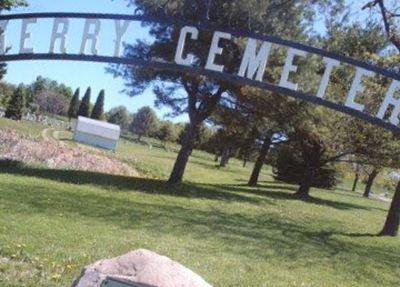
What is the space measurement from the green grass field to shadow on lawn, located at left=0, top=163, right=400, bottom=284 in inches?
1.5

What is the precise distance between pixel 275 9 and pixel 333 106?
14.6 m

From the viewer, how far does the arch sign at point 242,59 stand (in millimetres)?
8336

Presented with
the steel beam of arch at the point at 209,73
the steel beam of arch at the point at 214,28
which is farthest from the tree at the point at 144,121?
the steel beam of arch at the point at 214,28

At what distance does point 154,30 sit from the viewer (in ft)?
94.8

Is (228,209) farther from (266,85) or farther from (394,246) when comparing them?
(266,85)

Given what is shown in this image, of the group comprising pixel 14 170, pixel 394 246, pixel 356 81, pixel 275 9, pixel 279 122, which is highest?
pixel 275 9

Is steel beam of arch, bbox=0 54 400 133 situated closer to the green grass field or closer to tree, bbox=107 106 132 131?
the green grass field

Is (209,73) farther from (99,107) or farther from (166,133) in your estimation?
(99,107)

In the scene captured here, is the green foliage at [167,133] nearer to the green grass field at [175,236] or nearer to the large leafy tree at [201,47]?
the large leafy tree at [201,47]

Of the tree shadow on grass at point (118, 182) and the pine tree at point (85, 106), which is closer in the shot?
the tree shadow on grass at point (118, 182)

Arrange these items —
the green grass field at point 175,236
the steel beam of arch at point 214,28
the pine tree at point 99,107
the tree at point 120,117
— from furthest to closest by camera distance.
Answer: the tree at point 120,117
the pine tree at point 99,107
the green grass field at point 175,236
the steel beam of arch at point 214,28

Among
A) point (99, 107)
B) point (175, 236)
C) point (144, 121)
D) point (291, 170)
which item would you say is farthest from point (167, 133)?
point (175, 236)

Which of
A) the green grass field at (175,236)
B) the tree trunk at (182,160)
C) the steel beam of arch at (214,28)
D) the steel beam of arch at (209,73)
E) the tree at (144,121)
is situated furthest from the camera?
the tree at (144,121)

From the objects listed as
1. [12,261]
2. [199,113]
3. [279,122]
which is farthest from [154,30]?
[12,261]
